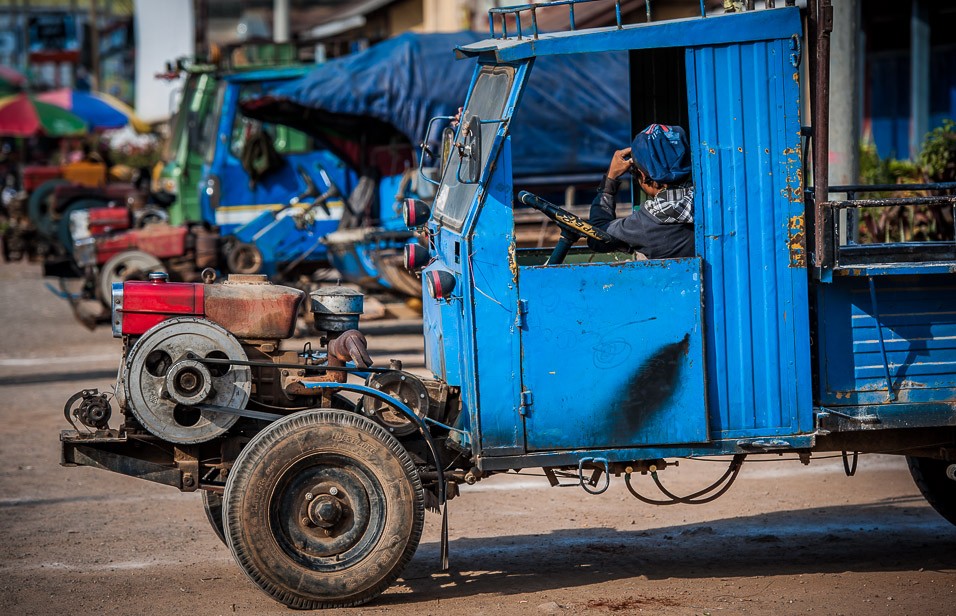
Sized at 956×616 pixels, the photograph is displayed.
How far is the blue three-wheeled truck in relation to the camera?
477cm

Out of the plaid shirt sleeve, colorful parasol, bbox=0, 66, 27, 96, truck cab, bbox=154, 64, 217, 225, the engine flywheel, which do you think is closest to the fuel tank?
the engine flywheel

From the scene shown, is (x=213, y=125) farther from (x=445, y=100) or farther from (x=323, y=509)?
(x=323, y=509)

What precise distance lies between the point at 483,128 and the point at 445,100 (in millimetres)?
8097

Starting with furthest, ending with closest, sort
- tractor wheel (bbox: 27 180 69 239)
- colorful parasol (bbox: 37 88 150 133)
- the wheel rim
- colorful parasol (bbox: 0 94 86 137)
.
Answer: colorful parasol (bbox: 37 88 150 133) → colorful parasol (bbox: 0 94 86 137) → tractor wheel (bbox: 27 180 69 239) → the wheel rim

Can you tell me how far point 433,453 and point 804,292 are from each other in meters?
1.66

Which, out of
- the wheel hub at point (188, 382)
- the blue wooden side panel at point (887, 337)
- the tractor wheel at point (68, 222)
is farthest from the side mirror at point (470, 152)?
the tractor wheel at point (68, 222)

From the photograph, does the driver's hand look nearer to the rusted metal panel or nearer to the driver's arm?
the driver's arm

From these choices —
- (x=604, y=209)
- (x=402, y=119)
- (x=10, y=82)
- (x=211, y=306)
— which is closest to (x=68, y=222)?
(x=402, y=119)

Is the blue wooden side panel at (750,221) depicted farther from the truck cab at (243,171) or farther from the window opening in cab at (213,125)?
the window opening in cab at (213,125)

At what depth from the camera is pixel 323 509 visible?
4.82 meters

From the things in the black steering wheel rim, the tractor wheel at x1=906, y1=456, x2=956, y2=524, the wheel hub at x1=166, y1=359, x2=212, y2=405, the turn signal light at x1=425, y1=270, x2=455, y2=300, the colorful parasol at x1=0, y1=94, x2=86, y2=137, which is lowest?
the tractor wheel at x1=906, y1=456, x2=956, y2=524

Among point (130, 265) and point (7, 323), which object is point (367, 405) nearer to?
point (130, 265)

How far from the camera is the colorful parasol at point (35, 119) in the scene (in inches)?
1076

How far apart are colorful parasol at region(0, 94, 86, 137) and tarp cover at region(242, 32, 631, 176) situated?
1589 centimetres
